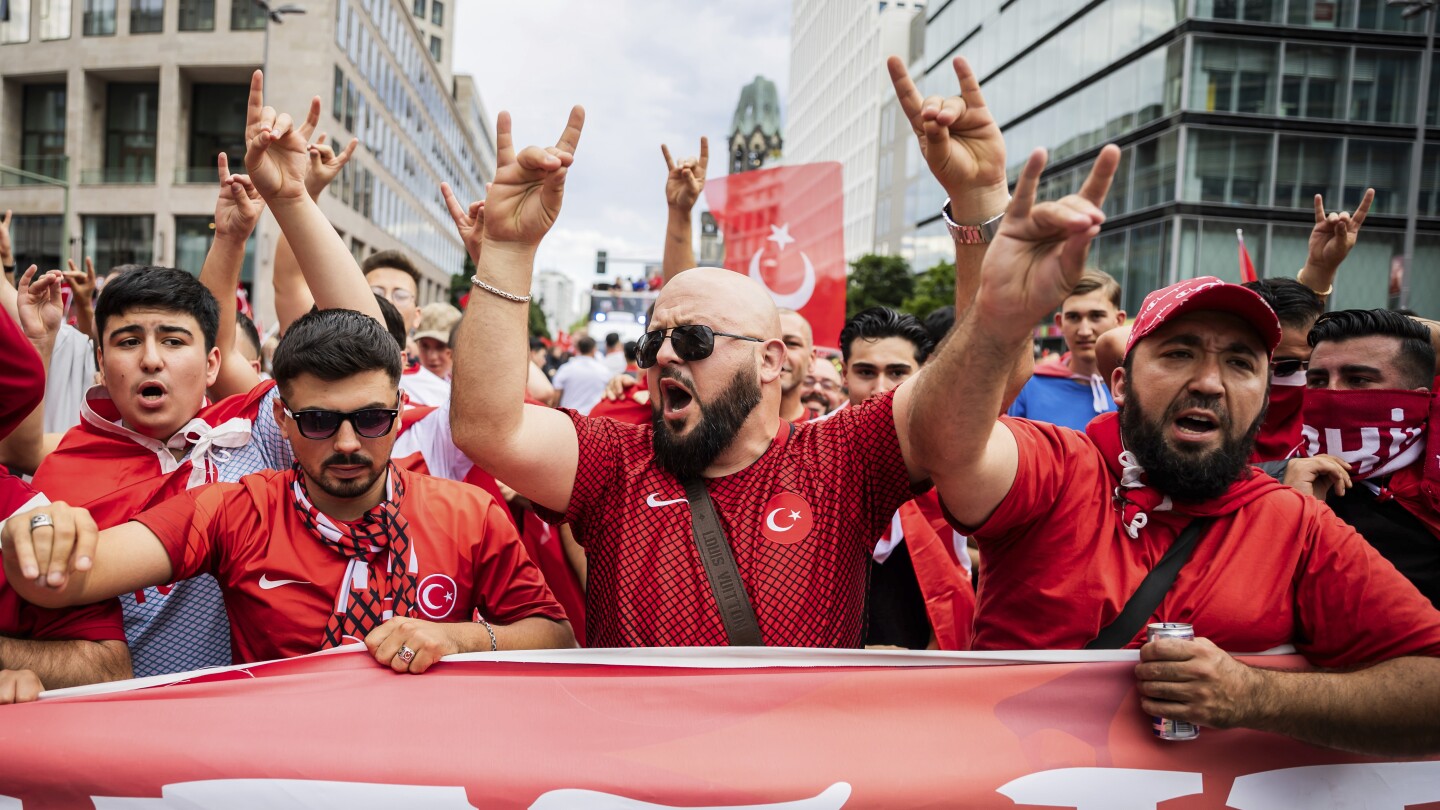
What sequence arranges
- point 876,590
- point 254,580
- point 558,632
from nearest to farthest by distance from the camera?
point 254,580, point 558,632, point 876,590

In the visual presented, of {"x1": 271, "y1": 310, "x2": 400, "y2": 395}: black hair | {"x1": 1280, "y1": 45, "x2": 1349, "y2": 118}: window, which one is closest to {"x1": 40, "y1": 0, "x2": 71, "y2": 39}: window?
{"x1": 1280, "y1": 45, "x2": 1349, "y2": 118}: window

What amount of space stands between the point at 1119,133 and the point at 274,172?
3557 cm

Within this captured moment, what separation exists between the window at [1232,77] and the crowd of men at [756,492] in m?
31.8

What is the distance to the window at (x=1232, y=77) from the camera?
31.1 m

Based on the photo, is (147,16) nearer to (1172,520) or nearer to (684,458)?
(684,458)

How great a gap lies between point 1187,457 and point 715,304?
124 cm

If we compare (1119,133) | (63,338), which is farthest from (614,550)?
(1119,133)

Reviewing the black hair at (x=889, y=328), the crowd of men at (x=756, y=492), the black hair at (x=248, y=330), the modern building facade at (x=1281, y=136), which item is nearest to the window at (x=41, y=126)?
the modern building facade at (x=1281, y=136)

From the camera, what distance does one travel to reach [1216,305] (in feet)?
8.30

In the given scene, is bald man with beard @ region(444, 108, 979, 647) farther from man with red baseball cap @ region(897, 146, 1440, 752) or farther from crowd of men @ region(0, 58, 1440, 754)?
man with red baseball cap @ region(897, 146, 1440, 752)

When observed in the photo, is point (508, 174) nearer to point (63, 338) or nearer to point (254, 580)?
point (254, 580)

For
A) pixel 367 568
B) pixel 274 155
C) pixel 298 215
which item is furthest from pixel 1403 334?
pixel 274 155

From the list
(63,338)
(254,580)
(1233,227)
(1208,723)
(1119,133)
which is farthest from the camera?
(1119,133)

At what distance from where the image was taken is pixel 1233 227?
3095cm
